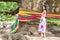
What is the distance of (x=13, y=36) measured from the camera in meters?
6.04

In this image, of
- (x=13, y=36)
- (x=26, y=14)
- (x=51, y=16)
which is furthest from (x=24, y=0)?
(x=13, y=36)

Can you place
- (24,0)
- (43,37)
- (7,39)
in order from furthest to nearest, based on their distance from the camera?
(24,0) → (43,37) → (7,39)

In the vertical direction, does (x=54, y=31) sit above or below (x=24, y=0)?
below

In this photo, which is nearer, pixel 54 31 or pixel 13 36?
pixel 13 36

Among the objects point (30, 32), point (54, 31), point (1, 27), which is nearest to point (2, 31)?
point (1, 27)

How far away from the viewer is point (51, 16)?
723 cm

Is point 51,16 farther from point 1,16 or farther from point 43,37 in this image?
point 1,16

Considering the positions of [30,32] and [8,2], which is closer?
[30,32]

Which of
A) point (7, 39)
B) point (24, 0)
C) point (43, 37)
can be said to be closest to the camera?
point (7, 39)

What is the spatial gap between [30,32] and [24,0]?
3.50 feet

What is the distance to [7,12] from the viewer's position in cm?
782

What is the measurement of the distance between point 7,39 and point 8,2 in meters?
2.26

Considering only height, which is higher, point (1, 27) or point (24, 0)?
point (24, 0)

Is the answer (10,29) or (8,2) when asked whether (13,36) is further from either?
(8,2)
